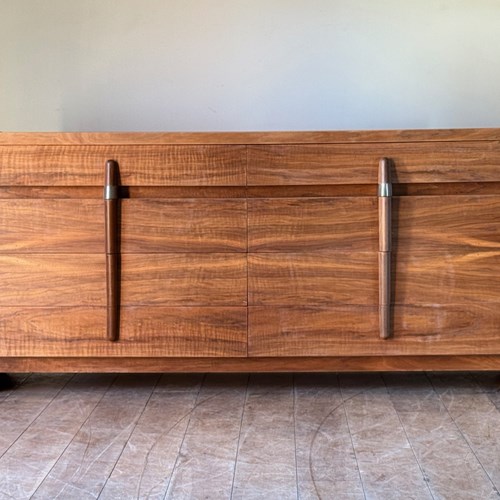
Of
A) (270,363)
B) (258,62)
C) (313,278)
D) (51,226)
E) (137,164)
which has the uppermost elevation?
(258,62)

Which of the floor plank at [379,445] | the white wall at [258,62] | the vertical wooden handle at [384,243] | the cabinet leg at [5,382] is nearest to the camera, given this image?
the floor plank at [379,445]

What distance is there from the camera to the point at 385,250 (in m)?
1.22

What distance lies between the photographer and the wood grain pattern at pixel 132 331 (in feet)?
4.13

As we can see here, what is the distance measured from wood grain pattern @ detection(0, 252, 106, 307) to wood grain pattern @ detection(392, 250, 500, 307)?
2.23 ft

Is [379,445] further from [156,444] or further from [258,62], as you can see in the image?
[258,62]

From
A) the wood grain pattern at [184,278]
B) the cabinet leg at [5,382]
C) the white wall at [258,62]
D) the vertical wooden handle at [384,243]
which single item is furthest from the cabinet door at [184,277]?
the white wall at [258,62]

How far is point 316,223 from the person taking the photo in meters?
1.24

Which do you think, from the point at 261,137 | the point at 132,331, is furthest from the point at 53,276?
the point at 261,137

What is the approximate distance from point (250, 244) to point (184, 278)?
169 mm

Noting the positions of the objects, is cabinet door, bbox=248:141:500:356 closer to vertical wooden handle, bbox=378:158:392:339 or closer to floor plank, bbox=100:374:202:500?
vertical wooden handle, bbox=378:158:392:339

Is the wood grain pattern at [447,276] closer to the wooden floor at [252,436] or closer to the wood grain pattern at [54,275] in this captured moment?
the wooden floor at [252,436]

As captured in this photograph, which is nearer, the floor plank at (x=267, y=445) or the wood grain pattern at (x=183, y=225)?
the floor plank at (x=267, y=445)

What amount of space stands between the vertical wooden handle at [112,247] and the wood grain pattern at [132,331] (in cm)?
2

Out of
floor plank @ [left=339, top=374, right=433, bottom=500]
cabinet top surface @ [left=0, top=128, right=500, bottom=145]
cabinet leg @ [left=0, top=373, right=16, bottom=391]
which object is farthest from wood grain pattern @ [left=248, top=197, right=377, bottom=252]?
cabinet leg @ [left=0, top=373, right=16, bottom=391]
